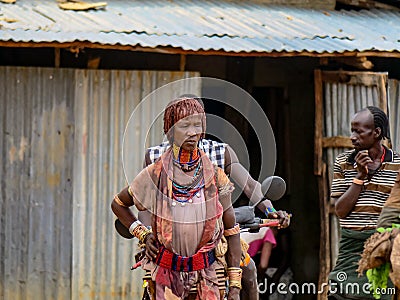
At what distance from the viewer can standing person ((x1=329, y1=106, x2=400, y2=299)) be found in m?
7.14

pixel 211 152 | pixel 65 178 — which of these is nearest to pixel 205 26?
pixel 65 178

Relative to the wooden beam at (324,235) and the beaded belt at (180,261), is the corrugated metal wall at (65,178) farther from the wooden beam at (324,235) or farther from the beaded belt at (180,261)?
the beaded belt at (180,261)

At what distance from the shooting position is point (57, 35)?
8109 millimetres

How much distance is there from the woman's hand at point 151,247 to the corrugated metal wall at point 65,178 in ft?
10.5

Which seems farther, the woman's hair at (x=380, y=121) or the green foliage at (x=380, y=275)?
the woman's hair at (x=380, y=121)

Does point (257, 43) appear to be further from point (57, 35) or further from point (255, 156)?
point (255, 156)

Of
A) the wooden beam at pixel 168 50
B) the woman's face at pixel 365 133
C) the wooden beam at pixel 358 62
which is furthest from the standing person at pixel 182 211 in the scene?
the wooden beam at pixel 358 62

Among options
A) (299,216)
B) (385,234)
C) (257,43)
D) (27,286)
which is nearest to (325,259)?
(299,216)

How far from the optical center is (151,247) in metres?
5.50

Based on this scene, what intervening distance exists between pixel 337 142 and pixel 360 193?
1991 mm

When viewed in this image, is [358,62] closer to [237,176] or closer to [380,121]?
[380,121]

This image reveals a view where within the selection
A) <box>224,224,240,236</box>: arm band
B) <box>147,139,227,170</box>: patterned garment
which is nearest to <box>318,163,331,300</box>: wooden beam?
<box>147,139,227,170</box>: patterned garment

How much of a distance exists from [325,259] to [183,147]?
13.3ft

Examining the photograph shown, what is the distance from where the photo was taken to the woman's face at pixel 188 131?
17.7 feet
